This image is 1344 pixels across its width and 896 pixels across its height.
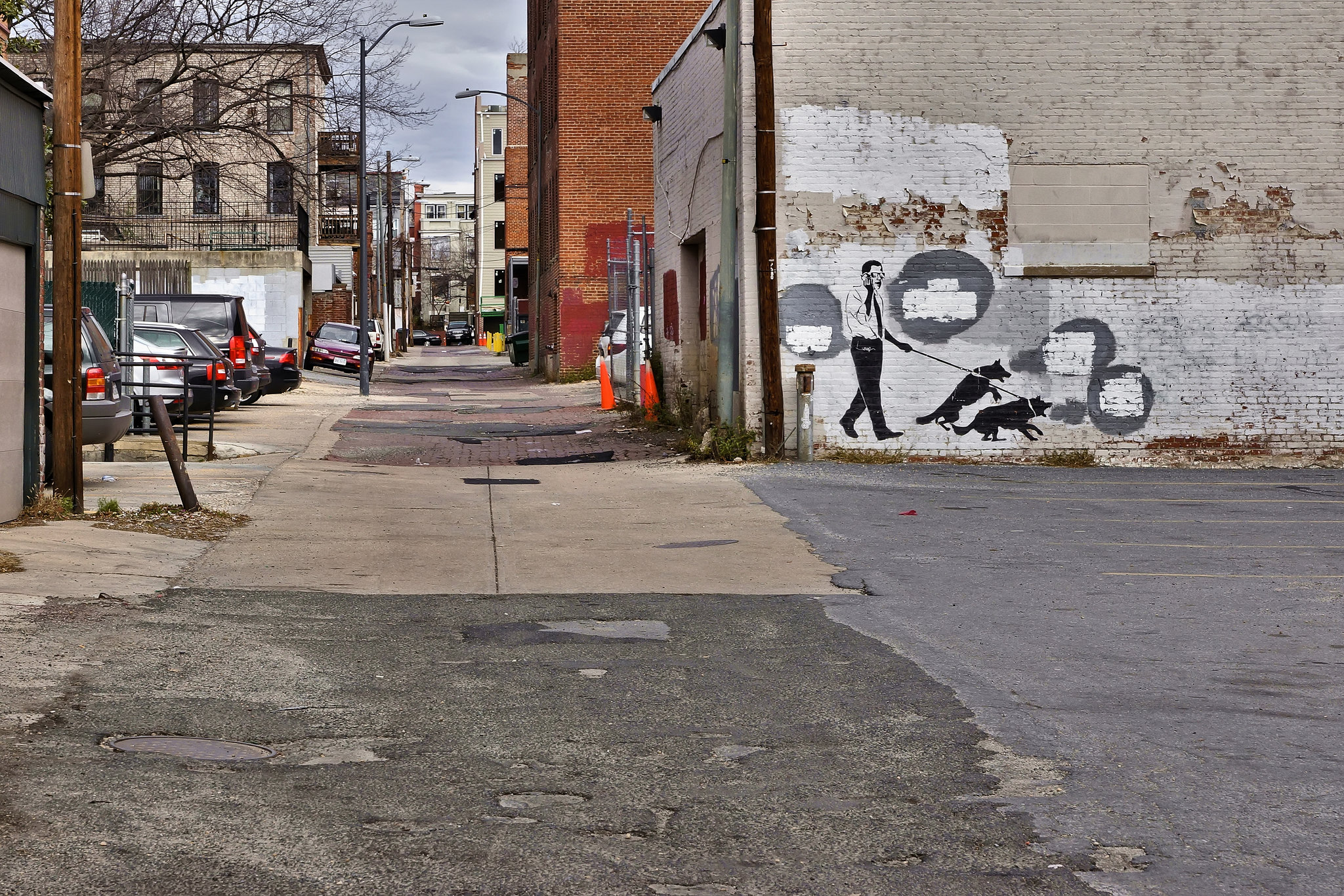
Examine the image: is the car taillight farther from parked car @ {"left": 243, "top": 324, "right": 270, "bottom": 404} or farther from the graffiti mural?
parked car @ {"left": 243, "top": 324, "right": 270, "bottom": 404}

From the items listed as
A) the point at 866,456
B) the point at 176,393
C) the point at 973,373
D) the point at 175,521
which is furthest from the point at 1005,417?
the point at 176,393

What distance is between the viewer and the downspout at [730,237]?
16406mm

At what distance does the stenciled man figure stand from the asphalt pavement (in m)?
1.48

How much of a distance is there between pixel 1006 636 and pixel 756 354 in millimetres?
9073

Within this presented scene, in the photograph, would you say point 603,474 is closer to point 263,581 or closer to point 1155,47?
point 263,581

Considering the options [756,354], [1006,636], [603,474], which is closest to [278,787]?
[1006,636]

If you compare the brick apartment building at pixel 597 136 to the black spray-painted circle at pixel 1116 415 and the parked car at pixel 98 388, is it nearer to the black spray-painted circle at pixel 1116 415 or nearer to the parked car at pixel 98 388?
the black spray-painted circle at pixel 1116 415

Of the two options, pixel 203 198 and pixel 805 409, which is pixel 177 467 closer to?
pixel 805 409

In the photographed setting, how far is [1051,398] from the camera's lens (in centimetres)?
1656

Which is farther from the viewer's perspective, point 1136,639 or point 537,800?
A: point 1136,639

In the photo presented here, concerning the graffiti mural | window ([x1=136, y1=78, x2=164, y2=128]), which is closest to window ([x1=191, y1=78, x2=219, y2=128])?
window ([x1=136, y1=78, x2=164, y2=128])

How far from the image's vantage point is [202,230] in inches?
1834

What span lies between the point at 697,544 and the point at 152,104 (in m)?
22.2

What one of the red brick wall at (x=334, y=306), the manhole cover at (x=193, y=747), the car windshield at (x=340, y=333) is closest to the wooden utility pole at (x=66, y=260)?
the manhole cover at (x=193, y=747)
